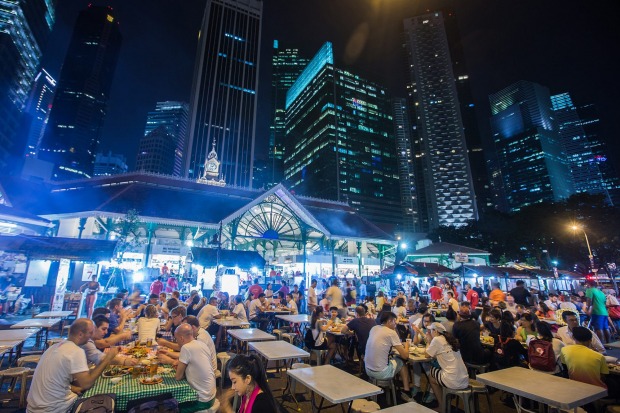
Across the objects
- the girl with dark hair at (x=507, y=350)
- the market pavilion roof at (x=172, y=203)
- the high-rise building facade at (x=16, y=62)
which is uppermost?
the high-rise building facade at (x=16, y=62)

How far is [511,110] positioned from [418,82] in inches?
2462

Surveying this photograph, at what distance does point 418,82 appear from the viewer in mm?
148000

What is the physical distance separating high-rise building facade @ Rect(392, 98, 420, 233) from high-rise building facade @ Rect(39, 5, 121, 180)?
152m

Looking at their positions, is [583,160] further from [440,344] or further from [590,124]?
[440,344]

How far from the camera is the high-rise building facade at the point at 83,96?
136750mm

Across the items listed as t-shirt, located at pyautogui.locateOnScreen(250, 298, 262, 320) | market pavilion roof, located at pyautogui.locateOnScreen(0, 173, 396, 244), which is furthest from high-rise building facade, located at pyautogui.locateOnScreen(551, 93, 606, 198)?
t-shirt, located at pyautogui.locateOnScreen(250, 298, 262, 320)

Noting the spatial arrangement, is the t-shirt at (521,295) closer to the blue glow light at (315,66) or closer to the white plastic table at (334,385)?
the white plastic table at (334,385)

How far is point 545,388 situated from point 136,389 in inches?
216

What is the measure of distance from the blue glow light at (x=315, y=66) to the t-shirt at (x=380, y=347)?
138 m

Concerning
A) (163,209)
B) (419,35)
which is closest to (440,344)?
(163,209)

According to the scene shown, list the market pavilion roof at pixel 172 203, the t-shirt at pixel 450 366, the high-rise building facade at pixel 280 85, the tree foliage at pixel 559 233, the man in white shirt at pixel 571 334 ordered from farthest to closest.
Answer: the high-rise building facade at pixel 280 85 → the tree foliage at pixel 559 233 → the market pavilion roof at pixel 172 203 → the man in white shirt at pixel 571 334 → the t-shirt at pixel 450 366

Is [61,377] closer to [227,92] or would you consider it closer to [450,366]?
[450,366]

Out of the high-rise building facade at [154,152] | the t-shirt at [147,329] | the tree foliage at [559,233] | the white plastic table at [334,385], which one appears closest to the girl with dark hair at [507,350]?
the white plastic table at [334,385]

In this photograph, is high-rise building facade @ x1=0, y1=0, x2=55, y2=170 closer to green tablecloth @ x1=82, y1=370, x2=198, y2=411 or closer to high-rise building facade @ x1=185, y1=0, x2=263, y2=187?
high-rise building facade @ x1=185, y1=0, x2=263, y2=187
